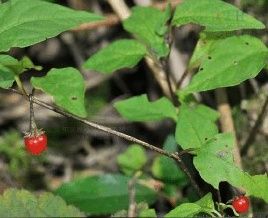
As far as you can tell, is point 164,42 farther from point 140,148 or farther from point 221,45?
point 140,148

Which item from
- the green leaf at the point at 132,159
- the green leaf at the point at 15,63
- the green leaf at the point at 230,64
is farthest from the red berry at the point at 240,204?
the green leaf at the point at 132,159

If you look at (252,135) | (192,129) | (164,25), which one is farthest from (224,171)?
(252,135)

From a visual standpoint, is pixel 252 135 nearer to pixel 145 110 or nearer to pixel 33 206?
pixel 145 110

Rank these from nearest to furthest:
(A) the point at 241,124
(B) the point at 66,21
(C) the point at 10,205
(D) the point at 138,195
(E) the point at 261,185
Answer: (C) the point at 10,205 → (E) the point at 261,185 → (B) the point at 66,21 → (D) the point at 138,195 → (A) the point at 241,124

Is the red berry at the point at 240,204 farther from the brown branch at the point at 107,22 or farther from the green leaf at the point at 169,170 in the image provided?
the brown branch at the point at 107,22

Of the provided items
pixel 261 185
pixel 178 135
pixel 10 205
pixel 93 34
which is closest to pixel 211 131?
pixel 178 135

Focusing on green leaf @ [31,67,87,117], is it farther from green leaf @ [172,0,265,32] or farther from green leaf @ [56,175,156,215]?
green leaf @ [56,175,156,215]
